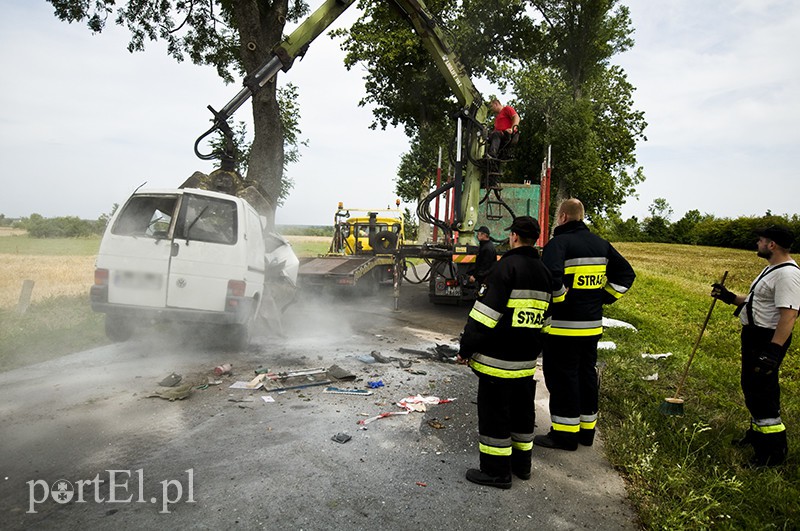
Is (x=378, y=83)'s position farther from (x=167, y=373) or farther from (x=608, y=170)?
(x=167, y=373)

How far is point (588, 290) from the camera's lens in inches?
163

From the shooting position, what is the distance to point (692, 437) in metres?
3.89

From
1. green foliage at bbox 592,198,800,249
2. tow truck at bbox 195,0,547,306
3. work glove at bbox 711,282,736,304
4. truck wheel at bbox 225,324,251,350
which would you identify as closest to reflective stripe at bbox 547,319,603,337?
work glove at bbox 711,282,736,304

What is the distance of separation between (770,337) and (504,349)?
2225 mm

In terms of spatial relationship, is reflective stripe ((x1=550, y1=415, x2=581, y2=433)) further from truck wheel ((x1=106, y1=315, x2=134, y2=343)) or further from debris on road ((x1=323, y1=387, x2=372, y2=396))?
truck wheel ((x1=106, y1=315, x2=134, y2=343))

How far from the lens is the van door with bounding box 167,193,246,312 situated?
5.80 metres

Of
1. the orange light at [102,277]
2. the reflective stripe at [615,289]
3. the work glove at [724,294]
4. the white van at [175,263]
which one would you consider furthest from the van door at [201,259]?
the work glove at [724,294]

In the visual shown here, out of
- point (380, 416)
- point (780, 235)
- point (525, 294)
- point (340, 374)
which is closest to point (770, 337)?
point (780, 235)

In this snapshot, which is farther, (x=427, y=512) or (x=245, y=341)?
(x=245, y=341)

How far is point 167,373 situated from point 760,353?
5.54 metres

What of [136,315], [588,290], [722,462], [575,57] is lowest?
[722,462]

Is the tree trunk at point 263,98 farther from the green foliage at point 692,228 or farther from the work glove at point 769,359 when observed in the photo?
the green foliage at point 692,228

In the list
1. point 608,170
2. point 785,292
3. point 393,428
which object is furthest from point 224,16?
point 608,170

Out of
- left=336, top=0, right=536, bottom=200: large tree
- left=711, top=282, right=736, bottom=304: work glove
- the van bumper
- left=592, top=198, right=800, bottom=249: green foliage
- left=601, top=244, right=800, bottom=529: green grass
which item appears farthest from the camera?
left=592, top=198, right=800, bottom=249: green foliage
